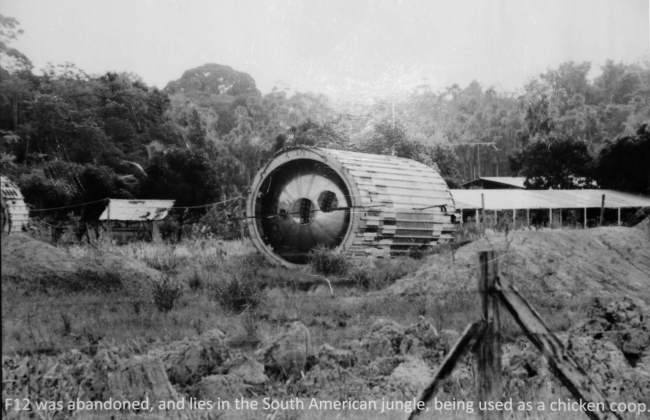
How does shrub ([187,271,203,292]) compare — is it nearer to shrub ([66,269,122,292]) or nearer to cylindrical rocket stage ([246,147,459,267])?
shrub ([66,269,122,292])

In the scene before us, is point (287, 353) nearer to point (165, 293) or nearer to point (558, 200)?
point (165, 293)

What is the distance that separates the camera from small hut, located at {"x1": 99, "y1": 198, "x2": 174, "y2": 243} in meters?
5.76

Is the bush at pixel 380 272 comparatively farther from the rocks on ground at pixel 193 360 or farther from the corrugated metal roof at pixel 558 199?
the rocks on ground at pixel 193 360

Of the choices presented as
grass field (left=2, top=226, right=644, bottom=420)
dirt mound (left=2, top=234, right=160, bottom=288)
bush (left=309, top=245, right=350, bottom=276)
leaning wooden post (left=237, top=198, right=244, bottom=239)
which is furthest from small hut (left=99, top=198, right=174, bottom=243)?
bush (left=309, top=245, right=350, bottom=276)

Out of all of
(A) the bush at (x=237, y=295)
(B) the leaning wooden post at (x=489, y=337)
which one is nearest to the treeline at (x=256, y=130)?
(A) the bush at (x=237, y=295)

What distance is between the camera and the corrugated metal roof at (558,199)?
666 cm

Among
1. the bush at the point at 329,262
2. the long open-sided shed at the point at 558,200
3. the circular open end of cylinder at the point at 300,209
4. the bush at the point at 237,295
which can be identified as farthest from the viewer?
the circular open end of cylinder at the point at 300,209

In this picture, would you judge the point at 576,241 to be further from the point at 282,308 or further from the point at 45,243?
the point at 45,243

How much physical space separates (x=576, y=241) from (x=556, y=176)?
0.94 metres

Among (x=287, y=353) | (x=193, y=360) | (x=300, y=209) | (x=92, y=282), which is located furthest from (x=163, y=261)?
(x=300, y=209)

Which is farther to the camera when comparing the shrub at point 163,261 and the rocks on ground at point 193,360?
the shrub at point 163,261

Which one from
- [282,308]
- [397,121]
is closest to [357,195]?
[397,121]

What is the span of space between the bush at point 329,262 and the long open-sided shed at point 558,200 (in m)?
1.31

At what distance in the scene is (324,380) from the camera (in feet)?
17.3
